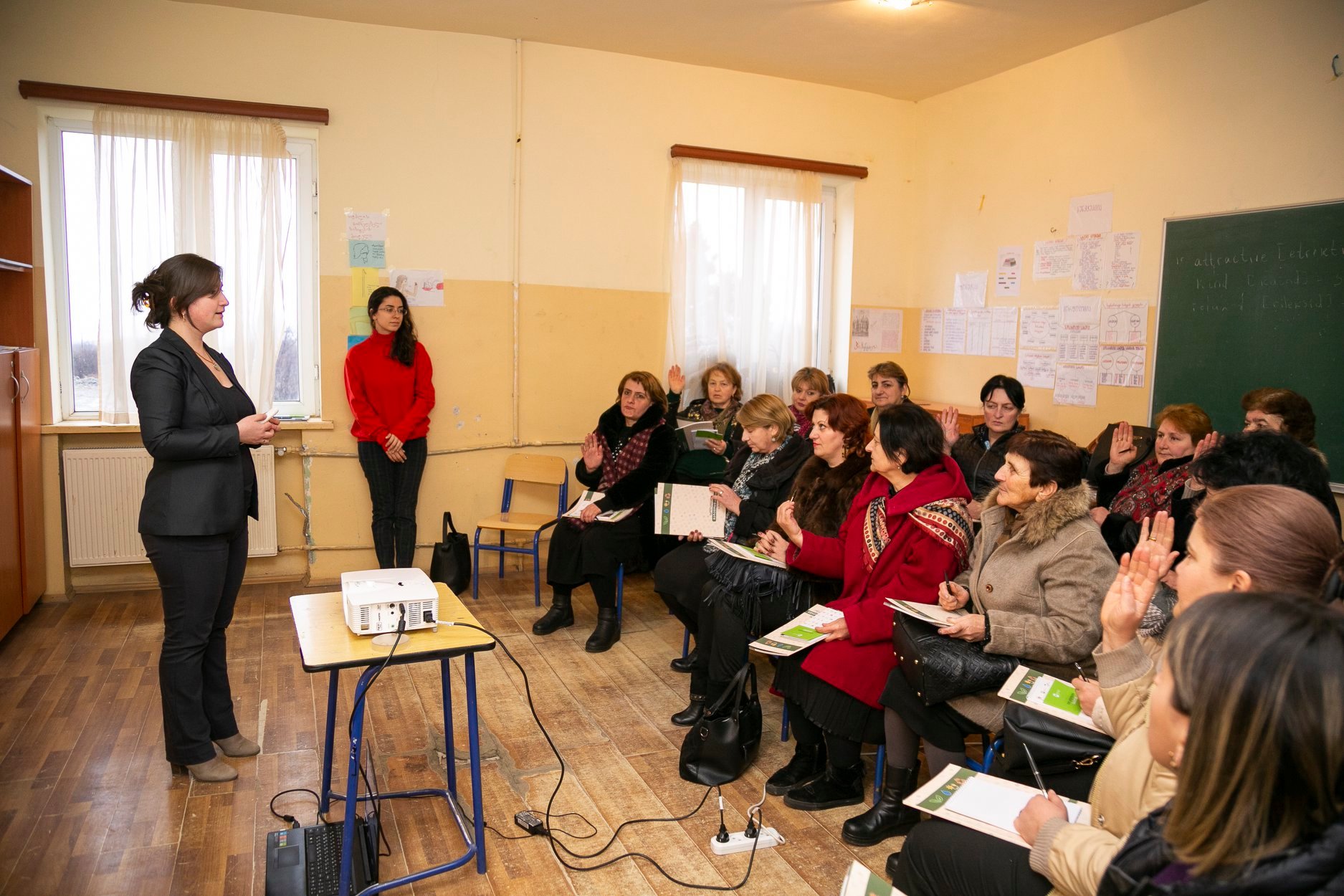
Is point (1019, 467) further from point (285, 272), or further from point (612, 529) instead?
point (285, 272)

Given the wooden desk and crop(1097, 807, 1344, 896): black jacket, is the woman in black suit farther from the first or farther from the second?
crop(1097, 807, 1344, 896): black jacket

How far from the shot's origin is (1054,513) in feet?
7.97

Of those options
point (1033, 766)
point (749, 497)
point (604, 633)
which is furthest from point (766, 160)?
point (1033, 766)

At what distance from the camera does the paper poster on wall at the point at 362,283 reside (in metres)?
4.85

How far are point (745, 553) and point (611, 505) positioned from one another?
54.8 inches

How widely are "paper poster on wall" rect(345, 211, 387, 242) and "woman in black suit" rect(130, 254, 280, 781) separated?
7.07ft

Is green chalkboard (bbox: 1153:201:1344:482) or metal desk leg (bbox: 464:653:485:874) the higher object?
green chalkboard (bbox: 1153:201:1344:482)

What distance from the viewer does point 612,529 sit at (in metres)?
4.28

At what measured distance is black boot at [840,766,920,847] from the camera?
8.38ft

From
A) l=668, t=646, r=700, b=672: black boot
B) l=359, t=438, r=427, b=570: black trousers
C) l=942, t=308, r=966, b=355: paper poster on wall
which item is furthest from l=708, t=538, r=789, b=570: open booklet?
l=942, t=308, r=966, b=355: paper poster on wall

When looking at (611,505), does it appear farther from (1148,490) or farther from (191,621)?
(1148,490)

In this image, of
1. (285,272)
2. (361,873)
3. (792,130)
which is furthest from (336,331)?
(361,873)

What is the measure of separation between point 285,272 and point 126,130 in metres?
0.93

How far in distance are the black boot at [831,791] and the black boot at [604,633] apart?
1.45 m
